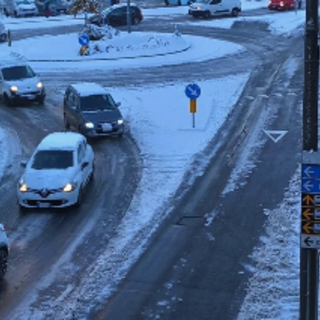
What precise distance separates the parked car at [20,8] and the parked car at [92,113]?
1388 inches

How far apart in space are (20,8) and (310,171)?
2134 inches

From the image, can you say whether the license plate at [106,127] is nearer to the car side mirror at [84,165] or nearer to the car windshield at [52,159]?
the car side mirror at [84,165]

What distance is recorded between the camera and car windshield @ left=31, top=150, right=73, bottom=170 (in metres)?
20.8

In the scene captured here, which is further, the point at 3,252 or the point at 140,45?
the point at 140,45

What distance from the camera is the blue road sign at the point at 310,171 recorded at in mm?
10461

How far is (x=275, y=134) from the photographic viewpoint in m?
27.5

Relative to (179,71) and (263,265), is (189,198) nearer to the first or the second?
(263,265)

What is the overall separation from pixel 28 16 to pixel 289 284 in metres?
50.6

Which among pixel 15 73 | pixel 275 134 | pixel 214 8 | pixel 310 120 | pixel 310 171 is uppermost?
pixel 310 120

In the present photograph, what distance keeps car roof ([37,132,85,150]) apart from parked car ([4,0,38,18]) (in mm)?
41729

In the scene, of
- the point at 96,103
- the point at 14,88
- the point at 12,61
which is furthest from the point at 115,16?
the point at 96,103

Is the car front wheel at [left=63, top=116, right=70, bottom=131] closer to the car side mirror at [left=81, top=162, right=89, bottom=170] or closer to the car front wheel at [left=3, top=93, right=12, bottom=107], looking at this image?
the car front wheel at [left=3, top=93, right=12, bottom=107]

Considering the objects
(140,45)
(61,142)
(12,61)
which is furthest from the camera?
(140,45)

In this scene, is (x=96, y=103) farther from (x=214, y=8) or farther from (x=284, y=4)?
(x=284, y=4)
